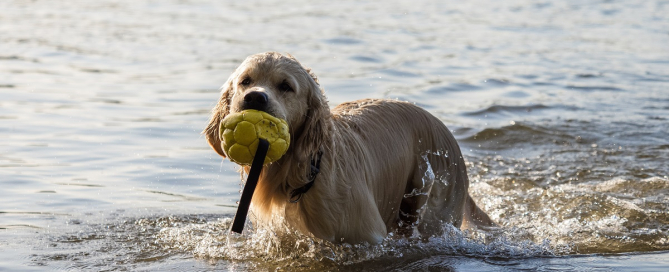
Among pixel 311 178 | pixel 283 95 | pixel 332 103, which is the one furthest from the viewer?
pixel 332 103

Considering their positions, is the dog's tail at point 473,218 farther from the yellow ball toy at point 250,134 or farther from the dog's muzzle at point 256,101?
the dog's muzzle at point 256,101

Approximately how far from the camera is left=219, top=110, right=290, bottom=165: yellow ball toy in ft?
14.6

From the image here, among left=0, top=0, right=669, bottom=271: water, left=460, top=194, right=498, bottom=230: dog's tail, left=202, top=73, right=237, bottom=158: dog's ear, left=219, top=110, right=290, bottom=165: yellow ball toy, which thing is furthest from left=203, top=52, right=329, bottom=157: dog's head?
left=460, top=194, right=498, bottom=230: dog's tail

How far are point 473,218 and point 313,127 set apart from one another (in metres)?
2.26

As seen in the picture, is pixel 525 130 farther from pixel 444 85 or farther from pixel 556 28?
pixel 556 28

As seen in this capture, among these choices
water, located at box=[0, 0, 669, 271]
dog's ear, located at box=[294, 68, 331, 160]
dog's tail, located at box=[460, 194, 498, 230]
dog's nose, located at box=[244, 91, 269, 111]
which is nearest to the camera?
dog's nose, located at box=[244, 91, 269, 111]

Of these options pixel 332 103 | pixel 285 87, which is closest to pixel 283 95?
pixel 285 87

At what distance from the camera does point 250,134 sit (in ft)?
14.6

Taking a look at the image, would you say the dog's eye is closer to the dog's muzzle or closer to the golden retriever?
the golden retriever

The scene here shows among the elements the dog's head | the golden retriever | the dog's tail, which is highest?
the dog's head

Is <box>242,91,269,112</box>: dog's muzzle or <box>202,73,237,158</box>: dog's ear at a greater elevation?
<box>242,91,269,112</box>: dog's muzzle

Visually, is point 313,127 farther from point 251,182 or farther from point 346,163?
point 251,182

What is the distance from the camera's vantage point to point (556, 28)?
1825 cm

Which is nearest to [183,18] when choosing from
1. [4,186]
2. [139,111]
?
[139,111]
